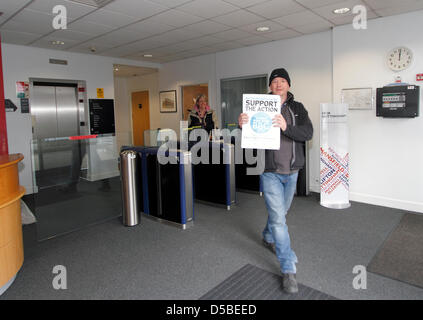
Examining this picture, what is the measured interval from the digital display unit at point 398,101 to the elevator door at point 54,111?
238 inches

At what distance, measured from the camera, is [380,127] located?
15.9ft

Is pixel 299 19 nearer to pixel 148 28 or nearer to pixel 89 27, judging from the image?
pixel 148 28

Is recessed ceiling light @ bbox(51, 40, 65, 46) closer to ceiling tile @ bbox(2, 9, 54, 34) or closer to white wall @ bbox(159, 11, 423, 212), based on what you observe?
ceiling tile @ bbox(2, 9, 54, 34)

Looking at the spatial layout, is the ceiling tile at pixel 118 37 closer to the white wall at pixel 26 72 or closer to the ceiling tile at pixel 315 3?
the white wall at pixel 26 72

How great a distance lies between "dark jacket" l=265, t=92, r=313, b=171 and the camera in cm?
255

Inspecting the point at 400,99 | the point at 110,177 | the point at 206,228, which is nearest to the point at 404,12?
the point at 400,99

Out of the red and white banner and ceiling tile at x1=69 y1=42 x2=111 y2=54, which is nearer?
the red and white banner

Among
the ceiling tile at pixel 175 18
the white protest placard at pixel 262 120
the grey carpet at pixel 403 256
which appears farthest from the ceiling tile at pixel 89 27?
the grey carpet at pixel 403 256

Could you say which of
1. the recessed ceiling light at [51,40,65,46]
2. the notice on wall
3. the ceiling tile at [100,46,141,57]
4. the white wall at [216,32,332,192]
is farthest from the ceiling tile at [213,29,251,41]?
the notice on wall

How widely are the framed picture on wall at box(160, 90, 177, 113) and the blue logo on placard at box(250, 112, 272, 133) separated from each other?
231 inches

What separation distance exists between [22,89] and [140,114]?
4345mm

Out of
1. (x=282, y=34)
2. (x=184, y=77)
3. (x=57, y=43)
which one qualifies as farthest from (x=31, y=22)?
(x=282, y=34)
